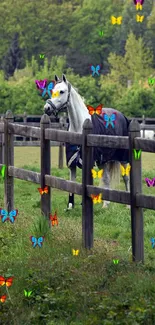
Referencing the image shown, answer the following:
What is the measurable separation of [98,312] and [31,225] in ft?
12.4

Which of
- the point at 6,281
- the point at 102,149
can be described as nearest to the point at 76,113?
the point at 102,149

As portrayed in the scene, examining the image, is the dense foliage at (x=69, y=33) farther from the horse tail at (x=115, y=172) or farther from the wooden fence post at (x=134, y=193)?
the wooden fence post at (x=134, y=193)

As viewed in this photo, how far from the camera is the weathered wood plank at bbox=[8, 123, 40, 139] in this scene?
11.7 metres

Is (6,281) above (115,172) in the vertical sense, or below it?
below

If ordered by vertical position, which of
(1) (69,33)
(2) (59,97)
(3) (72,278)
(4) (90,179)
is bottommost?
(3) (72,278)

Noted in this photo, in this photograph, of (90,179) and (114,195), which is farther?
(90,179)

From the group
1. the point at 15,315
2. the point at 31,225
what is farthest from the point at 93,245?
the point at 15,315

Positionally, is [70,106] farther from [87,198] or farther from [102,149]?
[87,198]

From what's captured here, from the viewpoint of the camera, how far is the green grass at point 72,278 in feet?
23.9

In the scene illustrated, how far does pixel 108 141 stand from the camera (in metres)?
9.40

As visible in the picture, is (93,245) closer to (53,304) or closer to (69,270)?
(69,270)

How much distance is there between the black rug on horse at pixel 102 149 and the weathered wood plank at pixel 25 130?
1.53 meters

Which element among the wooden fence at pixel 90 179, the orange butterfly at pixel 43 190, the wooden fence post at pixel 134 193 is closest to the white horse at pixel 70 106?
the wooden fence at pixel 90 179

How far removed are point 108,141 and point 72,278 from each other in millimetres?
1842
